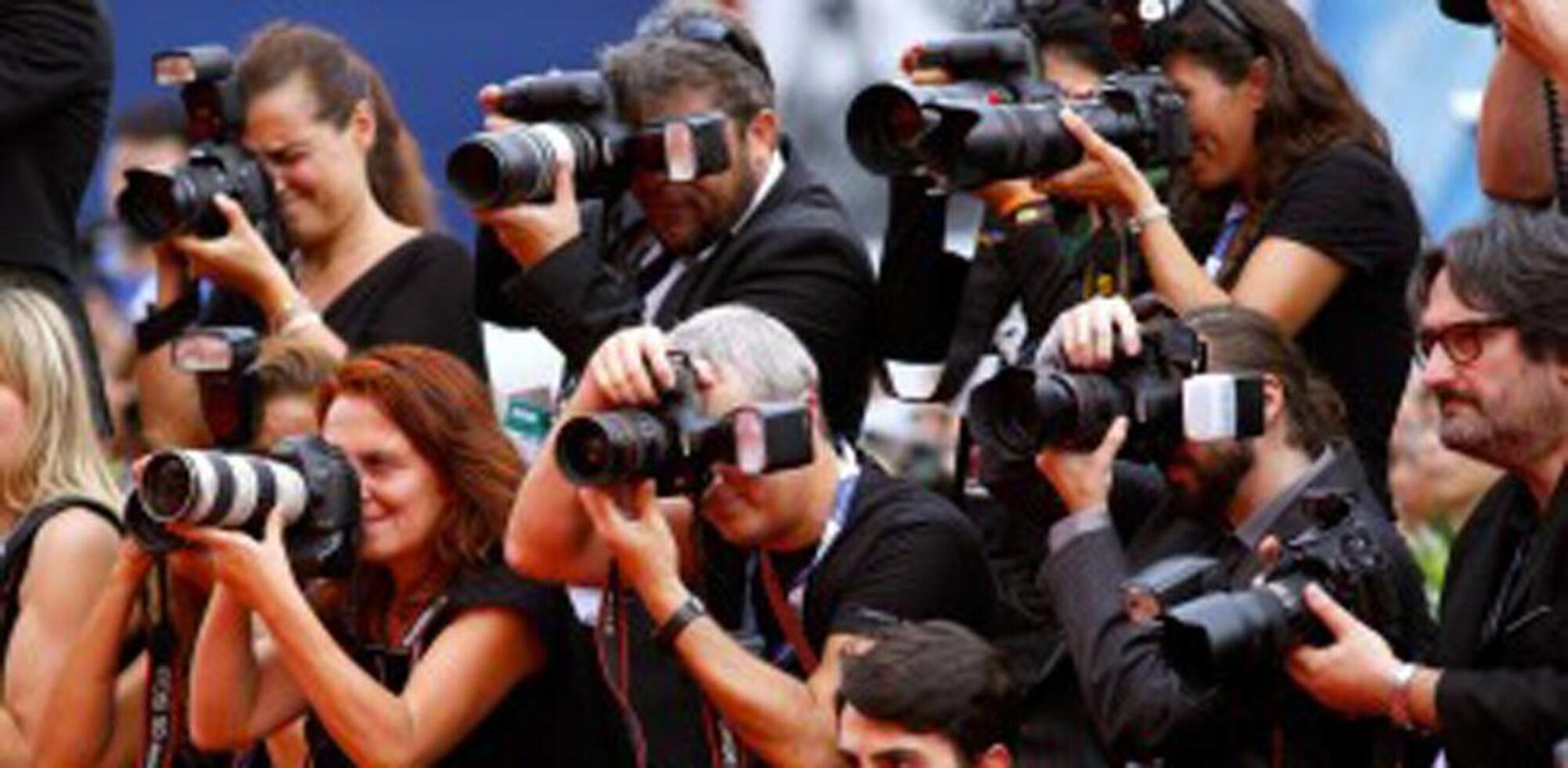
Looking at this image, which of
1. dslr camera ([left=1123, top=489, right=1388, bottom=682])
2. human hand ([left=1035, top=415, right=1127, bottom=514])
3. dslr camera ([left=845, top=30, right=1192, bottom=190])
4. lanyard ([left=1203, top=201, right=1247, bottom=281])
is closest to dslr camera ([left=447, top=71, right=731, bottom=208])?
dslr camera ([left=845, top=30, right=1192, bottom=190])

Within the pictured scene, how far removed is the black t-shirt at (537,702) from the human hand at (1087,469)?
110 cm

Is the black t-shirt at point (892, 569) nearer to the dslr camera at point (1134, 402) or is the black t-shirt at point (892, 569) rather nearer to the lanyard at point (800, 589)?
the lanyard at point (800, 589)

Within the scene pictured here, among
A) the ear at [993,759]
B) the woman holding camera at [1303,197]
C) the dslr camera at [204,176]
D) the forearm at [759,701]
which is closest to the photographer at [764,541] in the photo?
the forearm at [759,701]

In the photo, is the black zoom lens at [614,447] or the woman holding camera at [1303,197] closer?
the black zoom lens at [614,447]

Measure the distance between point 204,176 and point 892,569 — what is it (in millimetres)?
1885

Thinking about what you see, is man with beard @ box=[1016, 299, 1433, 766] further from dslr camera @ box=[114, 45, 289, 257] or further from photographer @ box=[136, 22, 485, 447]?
dslr camera @ box=[114, 45, 289, 257]

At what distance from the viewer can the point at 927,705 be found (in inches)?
238

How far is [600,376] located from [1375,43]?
4.14 metres

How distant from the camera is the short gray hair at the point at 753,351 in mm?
6371

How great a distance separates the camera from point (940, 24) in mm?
10961

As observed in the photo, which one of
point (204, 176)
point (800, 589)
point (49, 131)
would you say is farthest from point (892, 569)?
point (49, 131)

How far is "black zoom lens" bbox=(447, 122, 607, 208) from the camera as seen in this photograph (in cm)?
679

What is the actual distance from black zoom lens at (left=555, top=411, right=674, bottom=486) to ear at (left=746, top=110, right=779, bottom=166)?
2.99 feet

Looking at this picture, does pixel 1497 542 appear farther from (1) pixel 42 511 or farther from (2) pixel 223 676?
(1) pixel 42 511
